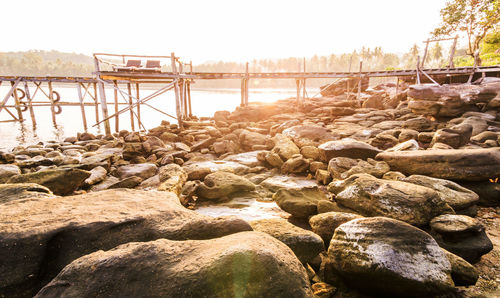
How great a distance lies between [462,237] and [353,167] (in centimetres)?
267

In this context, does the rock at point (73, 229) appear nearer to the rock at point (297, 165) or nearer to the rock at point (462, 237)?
the rock at point (462, 237)

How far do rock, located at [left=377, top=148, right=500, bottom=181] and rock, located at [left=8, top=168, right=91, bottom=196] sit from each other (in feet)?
25.4

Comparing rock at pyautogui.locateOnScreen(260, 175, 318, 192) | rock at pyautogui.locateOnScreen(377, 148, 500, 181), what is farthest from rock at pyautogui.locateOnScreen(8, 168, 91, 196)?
rock at pyautogui.locateOnScreen(377, 148, 500, 181)

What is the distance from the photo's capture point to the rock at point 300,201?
4.42 meters

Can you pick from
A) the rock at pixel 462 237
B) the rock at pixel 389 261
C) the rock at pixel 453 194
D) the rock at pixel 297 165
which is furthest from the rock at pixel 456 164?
the rock at pixel 389 261

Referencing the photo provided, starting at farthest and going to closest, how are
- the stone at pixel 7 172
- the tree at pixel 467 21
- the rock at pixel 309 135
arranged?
the tree at pixel 467 21 < the rock at pixel 309 135 < the stone at pixel 7 172

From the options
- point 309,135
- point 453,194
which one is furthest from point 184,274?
point 309,135

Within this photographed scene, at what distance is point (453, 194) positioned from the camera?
426 cm

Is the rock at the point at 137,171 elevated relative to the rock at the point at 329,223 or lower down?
lower down

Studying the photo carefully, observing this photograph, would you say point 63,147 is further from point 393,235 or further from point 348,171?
point 393,235

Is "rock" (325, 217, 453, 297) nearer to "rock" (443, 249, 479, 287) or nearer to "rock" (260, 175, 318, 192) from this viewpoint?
"rock" (443, 249, 479, 287)

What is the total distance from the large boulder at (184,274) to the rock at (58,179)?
4606mm

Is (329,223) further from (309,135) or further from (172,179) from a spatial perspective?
(309,135)

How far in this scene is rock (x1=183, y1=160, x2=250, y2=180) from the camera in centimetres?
668
